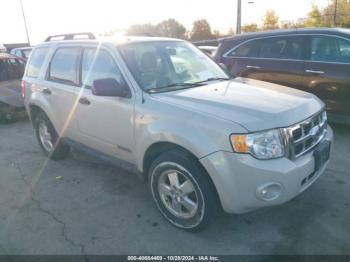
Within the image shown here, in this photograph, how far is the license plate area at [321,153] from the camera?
3.14 m

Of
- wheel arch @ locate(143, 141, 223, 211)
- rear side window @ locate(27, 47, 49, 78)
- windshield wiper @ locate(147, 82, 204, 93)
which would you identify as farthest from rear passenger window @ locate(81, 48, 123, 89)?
rear side window @ locate(27, 47, 49, 78)

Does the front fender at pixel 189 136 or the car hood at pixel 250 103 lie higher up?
the car hood at pixel 250 103

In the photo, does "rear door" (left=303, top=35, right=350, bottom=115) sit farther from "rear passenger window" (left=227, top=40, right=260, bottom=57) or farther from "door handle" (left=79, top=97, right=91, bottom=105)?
"door handle" (left=79, top=97, right=91, bottom=105)

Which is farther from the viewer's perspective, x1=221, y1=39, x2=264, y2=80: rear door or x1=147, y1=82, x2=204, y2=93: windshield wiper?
x1=221, y1=39, x2=264, y2=80: rear door

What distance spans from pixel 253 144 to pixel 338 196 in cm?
170

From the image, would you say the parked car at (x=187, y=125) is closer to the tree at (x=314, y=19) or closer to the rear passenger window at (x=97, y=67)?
the rear passenger window at (x=97, y=67)

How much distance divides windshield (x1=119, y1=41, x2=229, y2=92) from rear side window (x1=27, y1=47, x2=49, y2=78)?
6.38ft

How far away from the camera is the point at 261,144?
279cm

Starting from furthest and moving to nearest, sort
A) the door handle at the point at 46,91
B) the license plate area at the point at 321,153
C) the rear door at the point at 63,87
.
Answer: the door handle at the point at 46,91, the rear door at the point at 63,87, the license plate area at the point at 321,153

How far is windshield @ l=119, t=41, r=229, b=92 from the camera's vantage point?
3654 mm

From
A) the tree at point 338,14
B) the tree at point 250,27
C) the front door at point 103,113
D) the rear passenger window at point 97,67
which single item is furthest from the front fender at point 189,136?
the tree at point 250,27

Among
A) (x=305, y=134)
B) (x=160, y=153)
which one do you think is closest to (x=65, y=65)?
(x=160, y=153)

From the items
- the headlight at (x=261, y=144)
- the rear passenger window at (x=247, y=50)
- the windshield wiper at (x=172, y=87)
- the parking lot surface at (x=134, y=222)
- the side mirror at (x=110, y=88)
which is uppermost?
the side mirror at (x=110, y=88)

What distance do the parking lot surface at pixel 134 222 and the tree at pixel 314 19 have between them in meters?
33.6
